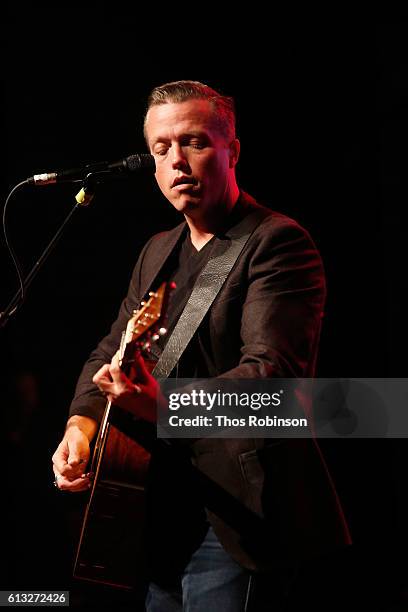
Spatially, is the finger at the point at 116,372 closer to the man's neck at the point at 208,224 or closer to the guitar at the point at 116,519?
the guitar at the point at 116,519

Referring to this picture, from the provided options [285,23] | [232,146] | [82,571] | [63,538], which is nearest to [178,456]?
[82,571]

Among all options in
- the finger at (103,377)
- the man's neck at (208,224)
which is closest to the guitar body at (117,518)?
the finger at (103,377)

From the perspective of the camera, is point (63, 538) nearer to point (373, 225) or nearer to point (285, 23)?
point (373, 225)

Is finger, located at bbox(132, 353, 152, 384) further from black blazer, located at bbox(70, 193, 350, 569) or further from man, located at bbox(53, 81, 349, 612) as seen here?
black blazer, located at bbox(70, 193, 350, 569)

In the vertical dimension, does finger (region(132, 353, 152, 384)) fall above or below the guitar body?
above

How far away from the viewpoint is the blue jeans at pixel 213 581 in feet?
6.18

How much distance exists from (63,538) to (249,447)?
229 cm

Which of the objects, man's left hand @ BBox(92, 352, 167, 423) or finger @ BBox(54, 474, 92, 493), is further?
finger @ BBox(54, 474, 92, 493)

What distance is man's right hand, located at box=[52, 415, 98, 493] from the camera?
6.94 ft

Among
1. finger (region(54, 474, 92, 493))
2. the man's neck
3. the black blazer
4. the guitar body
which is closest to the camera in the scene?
the black blazer

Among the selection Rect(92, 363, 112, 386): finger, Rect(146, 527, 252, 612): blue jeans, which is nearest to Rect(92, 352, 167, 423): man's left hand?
Rect(92, 363, 112, 386): finger

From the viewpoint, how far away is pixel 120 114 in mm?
3762

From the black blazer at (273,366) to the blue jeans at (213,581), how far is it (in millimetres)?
69

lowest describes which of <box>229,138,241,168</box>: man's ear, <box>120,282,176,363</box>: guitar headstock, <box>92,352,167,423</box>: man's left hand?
<box>92,352,167,423</box>: man's left hand
